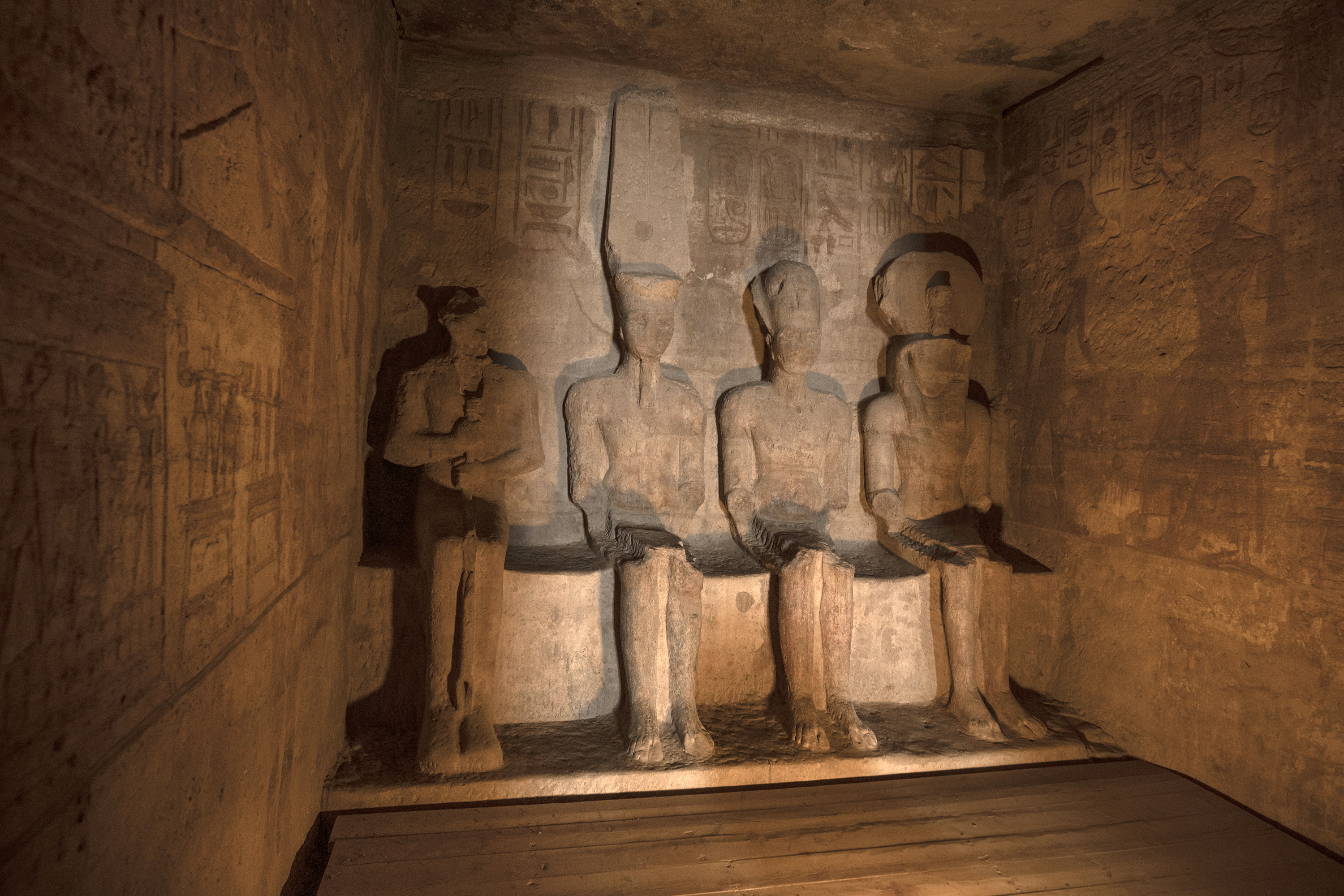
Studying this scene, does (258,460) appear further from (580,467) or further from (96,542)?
(580,467)

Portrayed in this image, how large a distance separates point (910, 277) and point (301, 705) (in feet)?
13.8

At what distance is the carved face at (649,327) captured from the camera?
408 cm

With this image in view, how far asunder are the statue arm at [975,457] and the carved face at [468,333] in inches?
120

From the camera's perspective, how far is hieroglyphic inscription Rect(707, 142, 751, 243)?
475 cm

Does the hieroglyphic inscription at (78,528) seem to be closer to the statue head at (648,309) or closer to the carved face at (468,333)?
the carved face at (468,333)

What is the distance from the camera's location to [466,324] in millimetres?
3793

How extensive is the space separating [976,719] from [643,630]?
1845 millimetres

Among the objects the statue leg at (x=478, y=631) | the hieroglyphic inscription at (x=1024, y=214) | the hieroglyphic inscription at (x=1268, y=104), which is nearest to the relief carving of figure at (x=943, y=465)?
the hieroglyphic inscription at (x=1024, y=214)

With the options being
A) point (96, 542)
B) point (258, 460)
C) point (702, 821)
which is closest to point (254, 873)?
point (258, 460)

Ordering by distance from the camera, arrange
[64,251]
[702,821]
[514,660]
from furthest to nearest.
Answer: [514,660] < [702,821] < [64,251]

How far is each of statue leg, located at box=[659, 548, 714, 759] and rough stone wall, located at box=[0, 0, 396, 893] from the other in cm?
164

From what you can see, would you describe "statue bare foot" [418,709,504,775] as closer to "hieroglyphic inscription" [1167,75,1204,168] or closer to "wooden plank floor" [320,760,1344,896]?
"wooden plank floor" [320,760,1344,896]

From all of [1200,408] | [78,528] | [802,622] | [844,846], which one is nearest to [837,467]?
[802,622]

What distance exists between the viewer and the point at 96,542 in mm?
1224
